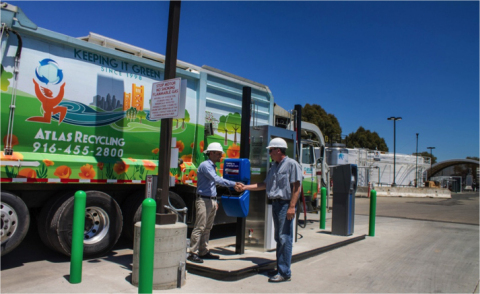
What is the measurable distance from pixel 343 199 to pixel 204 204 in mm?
4276

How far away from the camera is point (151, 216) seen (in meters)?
4.05

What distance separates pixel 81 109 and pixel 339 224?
19.8 feet

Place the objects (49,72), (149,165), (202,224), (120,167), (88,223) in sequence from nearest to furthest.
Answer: (49,72)
(202,224)
(88,223)
(120,167)
(149,165)

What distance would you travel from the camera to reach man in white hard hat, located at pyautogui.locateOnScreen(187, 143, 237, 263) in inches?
224

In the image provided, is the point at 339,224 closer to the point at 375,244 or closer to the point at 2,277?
the point at 375,244

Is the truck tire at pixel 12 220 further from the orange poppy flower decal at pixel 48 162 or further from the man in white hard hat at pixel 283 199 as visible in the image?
the man in white hard hat at pixel 283 199

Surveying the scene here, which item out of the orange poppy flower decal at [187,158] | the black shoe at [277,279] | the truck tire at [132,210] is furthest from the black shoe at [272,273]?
the orange poppy flower decal at [187,158]

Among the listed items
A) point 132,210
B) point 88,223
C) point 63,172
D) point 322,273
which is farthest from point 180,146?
point 322,273

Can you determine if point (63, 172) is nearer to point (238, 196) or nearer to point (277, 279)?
point (238, 196)

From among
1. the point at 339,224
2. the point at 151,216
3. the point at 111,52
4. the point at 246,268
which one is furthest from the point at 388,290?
the point at 111,52

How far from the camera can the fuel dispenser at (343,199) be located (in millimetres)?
8766

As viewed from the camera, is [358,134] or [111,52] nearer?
[111,52]

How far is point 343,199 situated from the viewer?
8.88 m

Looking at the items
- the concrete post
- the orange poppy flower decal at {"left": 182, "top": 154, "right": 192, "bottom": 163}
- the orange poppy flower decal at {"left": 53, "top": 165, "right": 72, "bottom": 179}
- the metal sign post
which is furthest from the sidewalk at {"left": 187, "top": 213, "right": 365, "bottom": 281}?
the orange poppy flower decal at {"left": 53, "top": 165, "right": 72, "bottom": 179}
